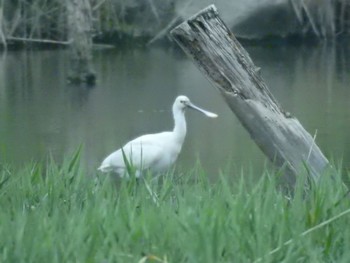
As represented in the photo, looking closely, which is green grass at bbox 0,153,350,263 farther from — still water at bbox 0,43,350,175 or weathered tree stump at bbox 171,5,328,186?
still water at bbox 0,43,350,175

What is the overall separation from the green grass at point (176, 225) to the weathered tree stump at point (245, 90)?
815 mm

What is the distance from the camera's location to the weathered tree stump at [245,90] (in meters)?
6.13

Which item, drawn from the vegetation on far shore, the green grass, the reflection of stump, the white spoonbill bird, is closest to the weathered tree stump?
the green grass

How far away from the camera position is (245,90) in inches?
246

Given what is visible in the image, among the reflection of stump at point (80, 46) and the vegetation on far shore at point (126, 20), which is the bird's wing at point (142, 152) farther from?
the vegetation on far shore at point (126, 20)

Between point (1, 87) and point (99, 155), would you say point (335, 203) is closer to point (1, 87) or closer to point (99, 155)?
point (99, 155)

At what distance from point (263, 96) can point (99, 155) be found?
223 inches

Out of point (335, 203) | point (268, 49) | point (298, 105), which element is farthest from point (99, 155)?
point (268, 49)

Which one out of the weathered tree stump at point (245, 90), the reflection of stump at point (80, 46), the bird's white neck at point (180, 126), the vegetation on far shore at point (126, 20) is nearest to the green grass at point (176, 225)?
→ the weathered tree stump at point (245, 90)

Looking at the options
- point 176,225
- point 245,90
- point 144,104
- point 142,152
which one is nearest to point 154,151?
point 142,152

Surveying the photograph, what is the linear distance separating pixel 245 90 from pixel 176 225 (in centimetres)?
190

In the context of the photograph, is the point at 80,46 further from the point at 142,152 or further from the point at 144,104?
the point at 142,152

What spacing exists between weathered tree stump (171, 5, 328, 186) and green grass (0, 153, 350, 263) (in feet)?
2.67

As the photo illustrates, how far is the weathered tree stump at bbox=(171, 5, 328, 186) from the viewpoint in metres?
6.13
